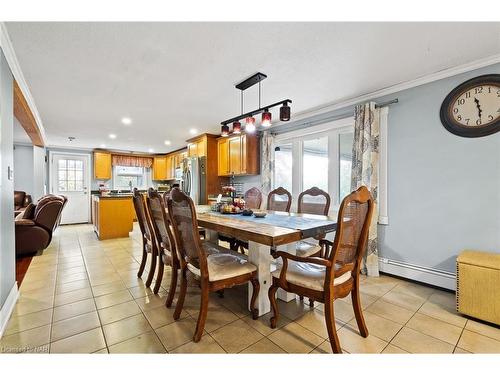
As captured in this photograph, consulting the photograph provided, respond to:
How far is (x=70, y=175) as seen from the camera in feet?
22.0

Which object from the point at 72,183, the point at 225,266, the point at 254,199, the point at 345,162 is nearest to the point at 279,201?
the point at 254,199

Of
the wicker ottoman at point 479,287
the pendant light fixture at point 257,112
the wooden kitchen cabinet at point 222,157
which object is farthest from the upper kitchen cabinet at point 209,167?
the wicker ottoman at point 479,287

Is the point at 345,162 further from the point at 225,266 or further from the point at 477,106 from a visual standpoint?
the point at 225,266

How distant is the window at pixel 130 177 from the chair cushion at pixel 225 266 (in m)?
6.84

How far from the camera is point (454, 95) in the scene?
2.36 meters

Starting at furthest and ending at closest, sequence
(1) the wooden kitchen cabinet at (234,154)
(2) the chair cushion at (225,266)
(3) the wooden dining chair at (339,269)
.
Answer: (1) the wooden kitchen cabinet at (234,154)
(2) the chair cushion at (225,266)
(3) the wooden dining chair at (339,269)

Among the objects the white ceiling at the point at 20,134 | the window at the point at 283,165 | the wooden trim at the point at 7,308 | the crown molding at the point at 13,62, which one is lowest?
the wooden trim at the point at 7,308

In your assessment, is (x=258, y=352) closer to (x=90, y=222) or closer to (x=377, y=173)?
(x=377, y=173)

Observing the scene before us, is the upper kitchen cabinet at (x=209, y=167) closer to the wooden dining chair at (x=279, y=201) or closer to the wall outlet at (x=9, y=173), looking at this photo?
the wooden dining chair at (x=279, y=201)

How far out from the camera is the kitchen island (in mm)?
4688

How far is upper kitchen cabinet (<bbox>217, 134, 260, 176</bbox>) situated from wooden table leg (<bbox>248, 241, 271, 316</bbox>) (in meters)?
2.75

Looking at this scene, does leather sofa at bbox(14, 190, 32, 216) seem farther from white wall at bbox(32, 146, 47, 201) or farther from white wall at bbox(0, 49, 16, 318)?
white wall at bbox(0, 49, 16, 318)

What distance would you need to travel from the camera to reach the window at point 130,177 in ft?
24.8

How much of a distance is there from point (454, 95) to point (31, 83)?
4614mm
